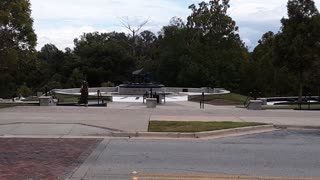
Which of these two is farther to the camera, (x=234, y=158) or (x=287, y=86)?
(x=287, y=86)

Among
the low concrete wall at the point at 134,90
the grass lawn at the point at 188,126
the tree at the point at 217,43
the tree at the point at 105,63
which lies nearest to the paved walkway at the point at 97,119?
the grass lawn at the point at 188,126

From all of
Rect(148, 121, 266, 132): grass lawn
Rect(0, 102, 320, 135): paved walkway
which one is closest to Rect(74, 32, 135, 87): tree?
Rect(0, 102, 320, 135): paved walkway

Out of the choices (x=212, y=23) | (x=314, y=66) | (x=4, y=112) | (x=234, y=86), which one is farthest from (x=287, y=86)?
(x=4, y=112)

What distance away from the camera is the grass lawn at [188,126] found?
15.6 metres

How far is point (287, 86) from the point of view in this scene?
66875 mm

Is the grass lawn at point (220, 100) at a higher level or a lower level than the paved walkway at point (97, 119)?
lower

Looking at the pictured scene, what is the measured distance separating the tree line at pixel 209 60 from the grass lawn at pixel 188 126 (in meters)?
27.4

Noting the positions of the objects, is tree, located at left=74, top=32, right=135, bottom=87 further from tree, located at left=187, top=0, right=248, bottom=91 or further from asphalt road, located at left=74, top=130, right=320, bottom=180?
asphalt road, located at left=74, top=130, right=320, bottom=180

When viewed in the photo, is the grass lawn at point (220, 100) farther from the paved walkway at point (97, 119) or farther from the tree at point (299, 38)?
the paved walkway at point (97, 119)

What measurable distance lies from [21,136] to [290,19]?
3475 cm

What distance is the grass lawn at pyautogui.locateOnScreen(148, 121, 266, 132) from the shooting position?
1555cm

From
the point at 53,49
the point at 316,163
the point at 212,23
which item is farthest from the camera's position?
the point at 53,49

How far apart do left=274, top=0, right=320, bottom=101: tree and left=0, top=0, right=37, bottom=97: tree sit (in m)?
22.4

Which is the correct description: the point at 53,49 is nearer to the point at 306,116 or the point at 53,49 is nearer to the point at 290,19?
the point at 290,19
